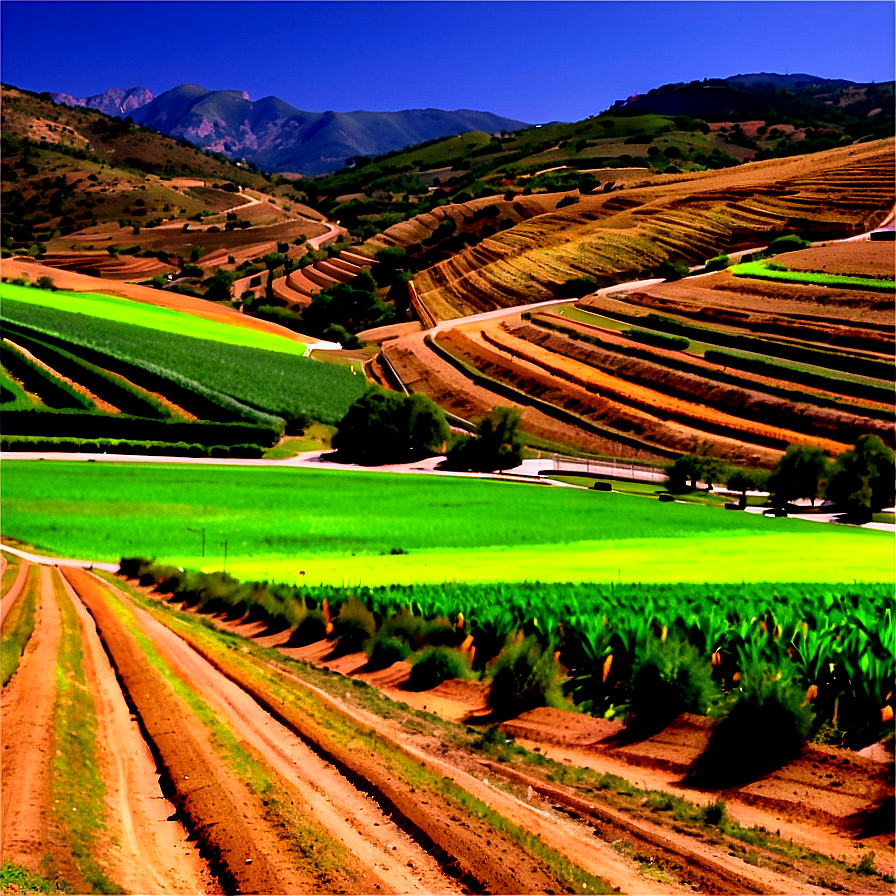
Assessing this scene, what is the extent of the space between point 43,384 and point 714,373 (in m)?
56.0

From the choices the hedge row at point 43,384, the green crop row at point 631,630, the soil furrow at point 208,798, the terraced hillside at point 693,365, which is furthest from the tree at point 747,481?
the soil furrow at point 208,798

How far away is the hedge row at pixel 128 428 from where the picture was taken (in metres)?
68.2

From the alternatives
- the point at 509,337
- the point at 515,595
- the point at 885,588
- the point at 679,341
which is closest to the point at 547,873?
the point at 515,595

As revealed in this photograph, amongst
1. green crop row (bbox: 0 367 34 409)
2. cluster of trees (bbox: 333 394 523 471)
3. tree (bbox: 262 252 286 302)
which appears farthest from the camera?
tree (bbox: 262 252 286 302)

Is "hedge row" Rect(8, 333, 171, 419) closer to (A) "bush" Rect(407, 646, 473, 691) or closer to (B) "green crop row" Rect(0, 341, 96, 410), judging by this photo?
(B) "green crop row" Rect(0, 341, 96, 410)

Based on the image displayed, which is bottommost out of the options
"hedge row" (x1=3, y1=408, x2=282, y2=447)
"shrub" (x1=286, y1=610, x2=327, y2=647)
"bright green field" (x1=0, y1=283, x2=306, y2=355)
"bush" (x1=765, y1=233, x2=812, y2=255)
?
"shrub" (x1=286, y1=610, x2=327, y2=647)

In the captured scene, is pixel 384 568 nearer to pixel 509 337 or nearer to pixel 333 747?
pixel 333 747

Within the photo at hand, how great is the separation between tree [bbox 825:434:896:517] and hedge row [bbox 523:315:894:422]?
10069mm

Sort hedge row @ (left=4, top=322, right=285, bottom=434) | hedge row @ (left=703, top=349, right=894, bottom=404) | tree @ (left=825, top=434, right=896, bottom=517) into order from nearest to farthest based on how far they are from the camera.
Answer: tree @ (left=825, top=434, right=896, bottom=517)
hedge row @ (left=703, top=349, right=894, bottom=404)
hedge row @ (left=4, top=322, right=285, bottom=434)

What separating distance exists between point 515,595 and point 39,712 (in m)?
10.9

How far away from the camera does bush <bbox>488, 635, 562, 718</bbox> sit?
1542 cm

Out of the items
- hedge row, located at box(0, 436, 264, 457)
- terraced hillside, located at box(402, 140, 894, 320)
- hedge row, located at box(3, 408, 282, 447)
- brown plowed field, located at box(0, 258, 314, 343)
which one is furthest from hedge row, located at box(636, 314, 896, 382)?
hedge row, located at box(0, 436, 264, 457)

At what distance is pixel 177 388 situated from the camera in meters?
76.4

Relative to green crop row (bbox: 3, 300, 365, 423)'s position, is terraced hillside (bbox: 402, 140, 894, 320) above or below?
above
